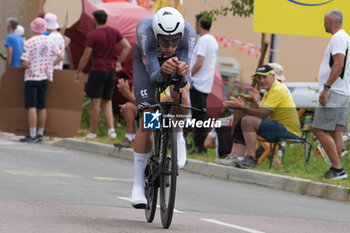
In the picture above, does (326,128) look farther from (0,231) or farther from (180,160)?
(0,231)

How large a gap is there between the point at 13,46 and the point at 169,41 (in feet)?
32.9

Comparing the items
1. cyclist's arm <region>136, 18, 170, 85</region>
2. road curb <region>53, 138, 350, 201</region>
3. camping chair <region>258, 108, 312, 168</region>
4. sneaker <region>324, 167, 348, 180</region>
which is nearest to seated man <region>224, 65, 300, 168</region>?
camping chair <region>258, 108, 312, 168</region>

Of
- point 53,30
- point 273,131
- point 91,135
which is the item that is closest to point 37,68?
point 53,30

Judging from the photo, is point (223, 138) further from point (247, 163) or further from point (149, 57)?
point (149, 57)

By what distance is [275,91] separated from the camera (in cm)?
1355

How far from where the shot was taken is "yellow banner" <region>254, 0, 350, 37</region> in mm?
14297

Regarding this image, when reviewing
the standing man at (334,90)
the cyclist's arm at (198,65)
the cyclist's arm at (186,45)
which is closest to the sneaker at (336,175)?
the standing man at (334,90)

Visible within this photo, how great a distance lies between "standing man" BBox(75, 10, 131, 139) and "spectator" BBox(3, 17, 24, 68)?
1281 mm

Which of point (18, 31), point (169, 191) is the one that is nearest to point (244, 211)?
point (169, 191)

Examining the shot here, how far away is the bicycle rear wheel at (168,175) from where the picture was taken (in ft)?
25.2

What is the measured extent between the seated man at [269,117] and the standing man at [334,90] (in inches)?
32.8

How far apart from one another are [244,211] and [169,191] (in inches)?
93.0

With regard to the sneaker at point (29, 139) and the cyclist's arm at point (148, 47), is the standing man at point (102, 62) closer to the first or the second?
the sneaker at point (29, 139)

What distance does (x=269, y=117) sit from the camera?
1373cm
